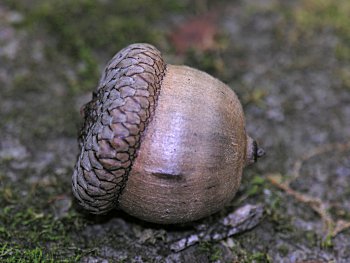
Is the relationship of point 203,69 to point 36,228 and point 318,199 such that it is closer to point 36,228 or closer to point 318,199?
point 318,199

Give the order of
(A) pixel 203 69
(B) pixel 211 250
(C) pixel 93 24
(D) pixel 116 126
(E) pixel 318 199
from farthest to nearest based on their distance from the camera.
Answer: (C) pixel 93 24 < (A) pixel 203 69 < (E) pixel 318 199 < (B) pixel 211 250 < (D) pixel 116 126

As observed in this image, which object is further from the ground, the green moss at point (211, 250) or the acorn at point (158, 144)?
the acorn at point (158, 144)

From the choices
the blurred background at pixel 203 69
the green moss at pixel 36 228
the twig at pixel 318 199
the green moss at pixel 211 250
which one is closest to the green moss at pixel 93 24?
the blurred background at pixel 203 69

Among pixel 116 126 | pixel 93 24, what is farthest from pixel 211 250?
pixel 93 24

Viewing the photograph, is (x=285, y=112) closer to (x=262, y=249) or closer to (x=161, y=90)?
(x=262, y=249)

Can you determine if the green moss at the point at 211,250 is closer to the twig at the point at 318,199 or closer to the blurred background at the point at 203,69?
the blurred background at the point at 203,69

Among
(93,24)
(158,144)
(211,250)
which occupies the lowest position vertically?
(211,250)

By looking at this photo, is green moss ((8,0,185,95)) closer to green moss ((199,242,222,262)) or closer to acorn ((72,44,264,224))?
acorn ((72,44,264,224))
